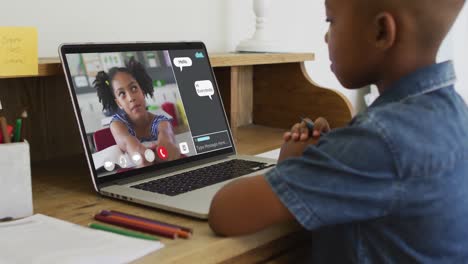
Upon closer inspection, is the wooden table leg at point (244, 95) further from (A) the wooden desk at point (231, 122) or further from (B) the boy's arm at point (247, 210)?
(B) the boy's arm at point (247, 210)

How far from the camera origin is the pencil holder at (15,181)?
718 mm

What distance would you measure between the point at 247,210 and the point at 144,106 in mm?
393

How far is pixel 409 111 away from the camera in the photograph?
63 centimetres

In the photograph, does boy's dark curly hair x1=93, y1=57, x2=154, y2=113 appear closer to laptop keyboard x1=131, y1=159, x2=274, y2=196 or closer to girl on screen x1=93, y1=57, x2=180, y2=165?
girl on screen x1=93, y1=57, x2=180, y2=165

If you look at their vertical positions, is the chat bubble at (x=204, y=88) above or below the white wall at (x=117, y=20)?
below

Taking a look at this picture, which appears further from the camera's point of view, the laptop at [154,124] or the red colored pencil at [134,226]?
the laptop at [154,124]

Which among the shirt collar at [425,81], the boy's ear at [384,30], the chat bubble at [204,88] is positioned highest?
the boy's ear at [384,30]

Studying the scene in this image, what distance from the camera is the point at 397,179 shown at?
61 centimetres

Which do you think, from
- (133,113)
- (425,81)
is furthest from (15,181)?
(425,81)

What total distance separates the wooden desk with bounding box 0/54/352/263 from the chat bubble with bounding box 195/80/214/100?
0.08 m

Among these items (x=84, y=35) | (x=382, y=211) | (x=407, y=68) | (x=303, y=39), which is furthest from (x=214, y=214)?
(x=303, y=39)

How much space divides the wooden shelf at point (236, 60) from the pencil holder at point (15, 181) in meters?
0.19

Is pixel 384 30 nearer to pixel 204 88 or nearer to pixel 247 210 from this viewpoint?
pixel 247 210

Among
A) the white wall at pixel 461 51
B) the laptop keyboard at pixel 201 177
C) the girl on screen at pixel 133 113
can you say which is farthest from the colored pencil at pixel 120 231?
the white wall at pixel 461 51
